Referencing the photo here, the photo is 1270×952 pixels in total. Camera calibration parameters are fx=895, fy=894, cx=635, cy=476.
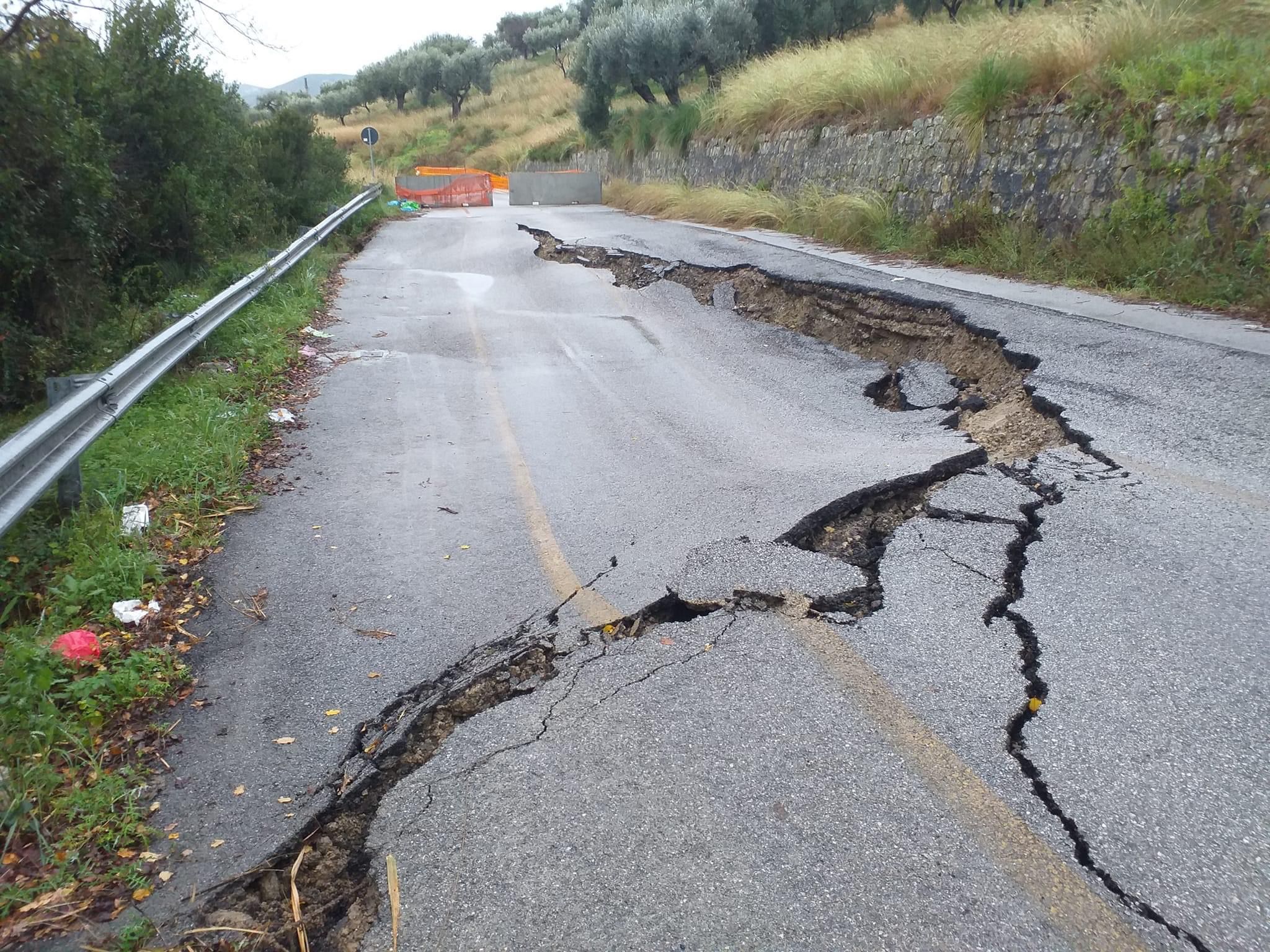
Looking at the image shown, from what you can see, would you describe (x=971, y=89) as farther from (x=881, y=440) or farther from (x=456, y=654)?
(x=456, y=654)

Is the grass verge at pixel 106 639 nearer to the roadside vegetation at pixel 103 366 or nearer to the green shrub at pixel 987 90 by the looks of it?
the roadside vegetation at pixel 103 366

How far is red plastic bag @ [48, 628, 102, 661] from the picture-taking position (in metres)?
3.54

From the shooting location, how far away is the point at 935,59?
1520cm

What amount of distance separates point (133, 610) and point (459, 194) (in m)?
29.5

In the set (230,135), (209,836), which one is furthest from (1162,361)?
(230,135)

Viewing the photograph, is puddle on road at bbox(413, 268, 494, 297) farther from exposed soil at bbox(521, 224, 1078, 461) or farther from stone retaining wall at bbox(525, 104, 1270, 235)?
stone retaining wall at bbox(525, 104, 1270, 235)

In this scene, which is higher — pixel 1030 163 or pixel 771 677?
pixel 1030 163

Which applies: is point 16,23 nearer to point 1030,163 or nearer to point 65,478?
point 65,478

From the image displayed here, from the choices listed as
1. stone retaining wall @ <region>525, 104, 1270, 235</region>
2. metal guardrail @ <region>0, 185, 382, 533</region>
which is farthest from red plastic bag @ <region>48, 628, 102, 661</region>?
stone retaining wall @ <region>525, 104, 1270, 235</region>

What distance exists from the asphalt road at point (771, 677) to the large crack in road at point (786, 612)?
3cm

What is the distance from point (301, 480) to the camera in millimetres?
5746

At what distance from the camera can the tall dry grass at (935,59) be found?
36.9ft

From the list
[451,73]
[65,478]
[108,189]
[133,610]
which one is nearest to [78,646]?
[133,610]

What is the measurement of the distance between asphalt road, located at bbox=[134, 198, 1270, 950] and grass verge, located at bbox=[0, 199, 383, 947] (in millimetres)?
153
